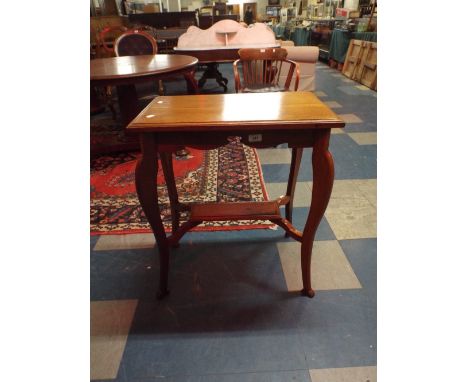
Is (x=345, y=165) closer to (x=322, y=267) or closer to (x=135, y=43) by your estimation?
(x=322, y=267)

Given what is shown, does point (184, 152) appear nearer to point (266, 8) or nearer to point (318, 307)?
point (318, 307)

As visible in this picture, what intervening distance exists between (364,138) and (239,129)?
2.42m

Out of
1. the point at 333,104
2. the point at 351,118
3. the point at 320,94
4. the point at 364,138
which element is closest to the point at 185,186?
the point at 364,138

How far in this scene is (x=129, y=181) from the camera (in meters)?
2.39

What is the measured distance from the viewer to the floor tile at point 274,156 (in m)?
2.68

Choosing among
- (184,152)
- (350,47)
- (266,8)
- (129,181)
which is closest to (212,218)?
(129,181)

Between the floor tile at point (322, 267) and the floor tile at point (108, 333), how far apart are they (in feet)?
2.43

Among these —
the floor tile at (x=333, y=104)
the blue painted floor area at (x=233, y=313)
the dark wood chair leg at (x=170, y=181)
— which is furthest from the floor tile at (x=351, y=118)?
the dark wood chair leg at (x=170, y=181)

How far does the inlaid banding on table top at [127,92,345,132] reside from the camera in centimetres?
102

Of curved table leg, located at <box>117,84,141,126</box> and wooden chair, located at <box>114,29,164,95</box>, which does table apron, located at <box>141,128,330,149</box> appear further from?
wooden chair, located at <box>114,29,164,95</box>

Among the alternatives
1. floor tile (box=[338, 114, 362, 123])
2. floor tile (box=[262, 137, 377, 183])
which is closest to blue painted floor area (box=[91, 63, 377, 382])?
floor tile (box=[262, 137, 377, 183])

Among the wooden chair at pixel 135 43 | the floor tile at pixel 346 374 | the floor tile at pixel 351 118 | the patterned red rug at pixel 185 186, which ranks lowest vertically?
the floor tile at pixel 346 374

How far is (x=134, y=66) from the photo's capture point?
8.16 ft

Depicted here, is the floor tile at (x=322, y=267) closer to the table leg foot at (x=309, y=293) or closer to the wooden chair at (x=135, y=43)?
the table leg foot at (x=309, y=293)
